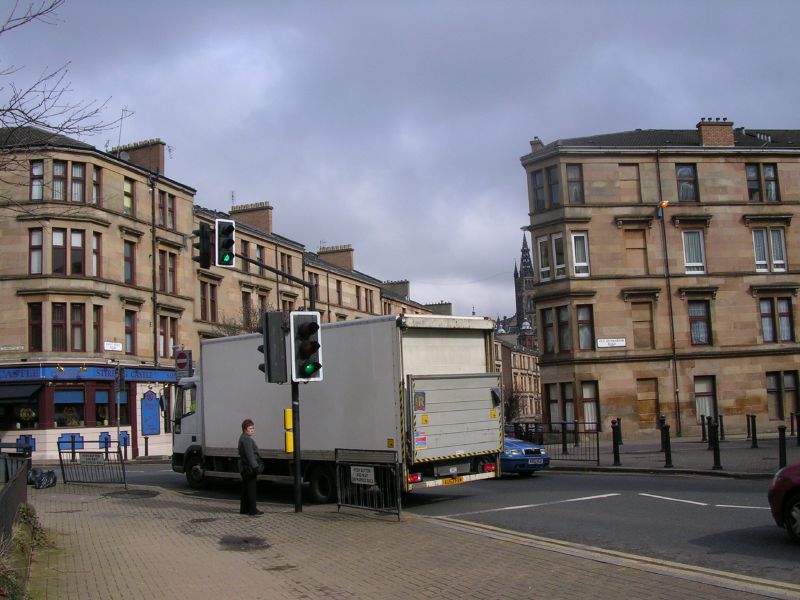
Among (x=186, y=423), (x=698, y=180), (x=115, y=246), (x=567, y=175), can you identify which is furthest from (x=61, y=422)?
(x=698, y=180)

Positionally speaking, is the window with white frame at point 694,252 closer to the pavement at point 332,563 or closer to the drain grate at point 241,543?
the pavement at point 332,563

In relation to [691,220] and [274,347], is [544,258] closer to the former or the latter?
[691,220]

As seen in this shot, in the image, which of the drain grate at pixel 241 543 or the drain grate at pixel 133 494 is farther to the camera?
the drain grate at pixel 133 494

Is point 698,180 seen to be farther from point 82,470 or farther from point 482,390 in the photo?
point 82,470

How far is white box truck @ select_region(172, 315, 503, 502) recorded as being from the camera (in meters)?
13.8

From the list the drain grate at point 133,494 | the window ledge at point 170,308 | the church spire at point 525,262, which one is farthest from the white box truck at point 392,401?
the church spire at point 525,262

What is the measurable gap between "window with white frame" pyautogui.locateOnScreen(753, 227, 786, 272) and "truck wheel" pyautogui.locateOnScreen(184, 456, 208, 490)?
29422mm

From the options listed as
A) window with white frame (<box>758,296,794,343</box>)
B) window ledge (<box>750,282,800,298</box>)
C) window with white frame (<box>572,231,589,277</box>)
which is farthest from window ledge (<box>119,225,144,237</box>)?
window with white frame (<box>758,296,794,343</box>)

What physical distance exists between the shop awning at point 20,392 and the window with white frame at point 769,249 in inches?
1373

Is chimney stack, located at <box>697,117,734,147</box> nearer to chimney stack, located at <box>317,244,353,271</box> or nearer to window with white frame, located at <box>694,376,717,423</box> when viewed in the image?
window with white frame, located at <box>694,376,717,423</box>

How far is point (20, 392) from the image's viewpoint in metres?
35.9

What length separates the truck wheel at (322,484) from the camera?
593 inches

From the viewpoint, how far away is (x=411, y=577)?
27.8ft

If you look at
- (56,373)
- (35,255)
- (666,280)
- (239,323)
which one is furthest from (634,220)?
(35,255)
